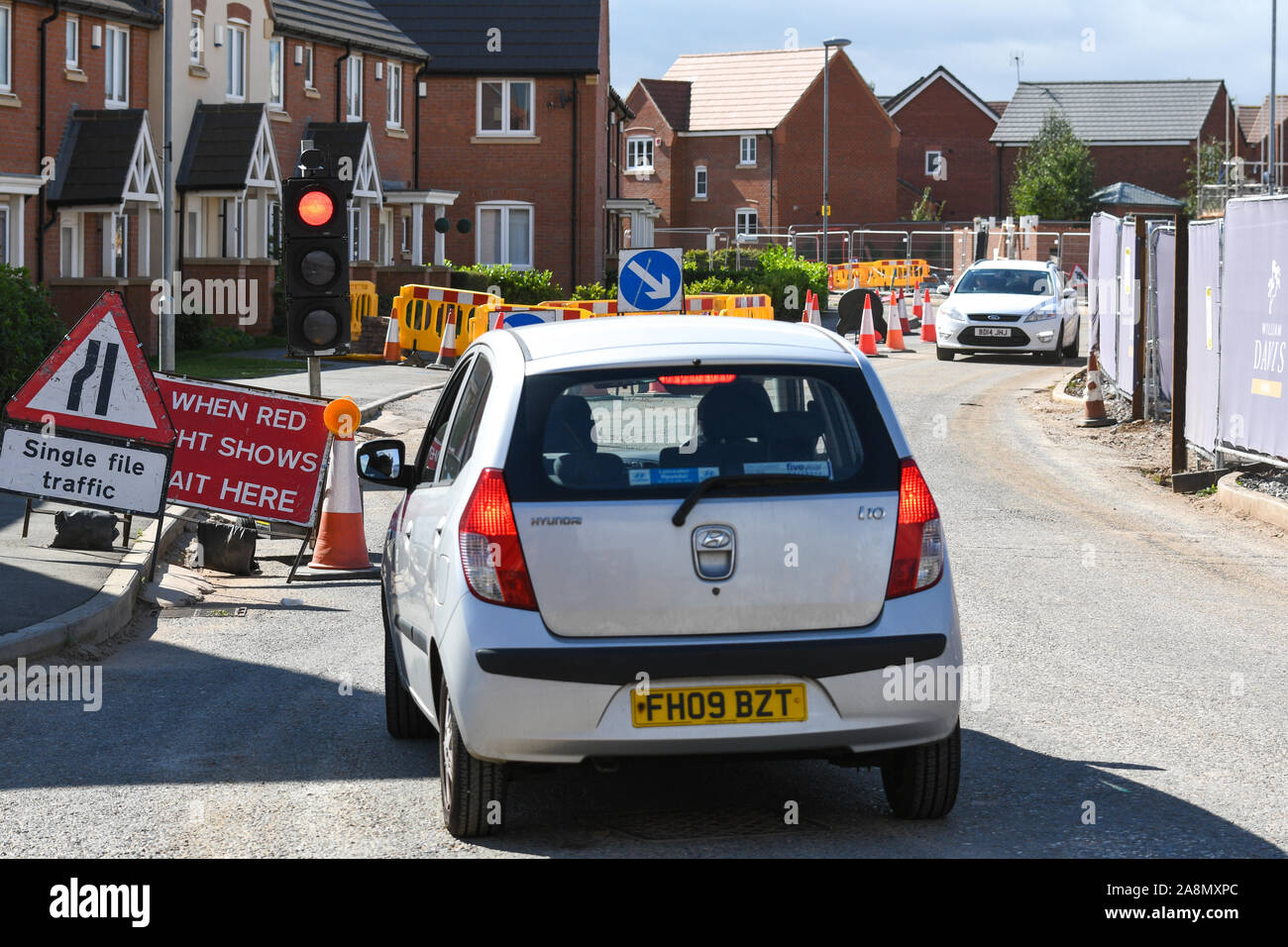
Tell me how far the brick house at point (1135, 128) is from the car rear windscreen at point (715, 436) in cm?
8605

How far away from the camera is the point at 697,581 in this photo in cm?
540

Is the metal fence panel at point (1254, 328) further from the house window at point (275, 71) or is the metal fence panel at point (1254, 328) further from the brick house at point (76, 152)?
the house window at point (275, 71)

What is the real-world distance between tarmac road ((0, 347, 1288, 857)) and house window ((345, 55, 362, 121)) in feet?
116

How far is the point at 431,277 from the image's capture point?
133ft

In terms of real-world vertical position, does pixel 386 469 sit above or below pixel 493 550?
above

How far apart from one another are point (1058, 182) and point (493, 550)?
77.8 meters

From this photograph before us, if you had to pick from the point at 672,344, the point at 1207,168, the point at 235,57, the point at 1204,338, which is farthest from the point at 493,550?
the point at 1207,168

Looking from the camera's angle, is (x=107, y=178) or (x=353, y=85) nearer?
(x=107, y=178)

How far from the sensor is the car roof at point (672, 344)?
5.65 m

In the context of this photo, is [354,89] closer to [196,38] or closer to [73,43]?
[196,38]

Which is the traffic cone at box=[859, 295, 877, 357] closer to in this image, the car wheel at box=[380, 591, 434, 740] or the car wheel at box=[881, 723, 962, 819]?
the car wheel at box=[380, 591, 434, 740]

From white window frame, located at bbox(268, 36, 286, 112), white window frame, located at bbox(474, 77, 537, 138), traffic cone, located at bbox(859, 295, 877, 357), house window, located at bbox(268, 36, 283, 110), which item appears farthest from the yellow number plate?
white window frame, located at bbox(474, 77, 537, 138)

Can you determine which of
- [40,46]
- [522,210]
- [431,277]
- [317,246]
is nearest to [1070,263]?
[522,210]

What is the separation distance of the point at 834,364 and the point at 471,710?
61.9 inches
